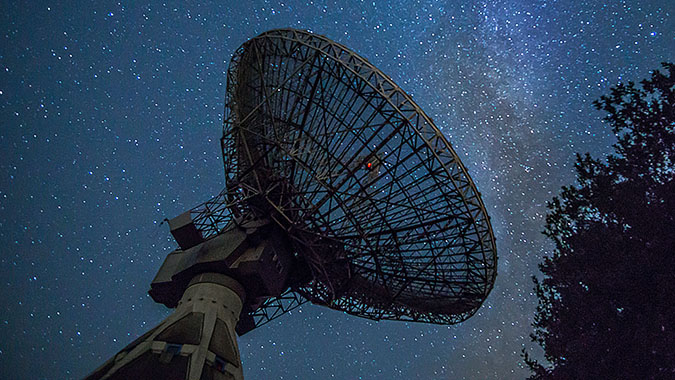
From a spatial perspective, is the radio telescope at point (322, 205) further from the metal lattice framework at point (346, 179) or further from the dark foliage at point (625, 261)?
the dark foliage at point (625, 261)

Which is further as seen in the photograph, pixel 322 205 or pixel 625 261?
pixel 322 205

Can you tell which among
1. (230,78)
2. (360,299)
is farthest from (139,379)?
(230,78)

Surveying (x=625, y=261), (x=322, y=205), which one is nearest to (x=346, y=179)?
(x=322, y=205)

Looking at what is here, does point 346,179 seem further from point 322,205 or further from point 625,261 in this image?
point 625,261

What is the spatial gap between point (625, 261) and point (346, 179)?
7.71 m

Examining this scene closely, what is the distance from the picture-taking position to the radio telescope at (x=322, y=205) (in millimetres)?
13078

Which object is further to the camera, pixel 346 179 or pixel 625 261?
pixel 346 179

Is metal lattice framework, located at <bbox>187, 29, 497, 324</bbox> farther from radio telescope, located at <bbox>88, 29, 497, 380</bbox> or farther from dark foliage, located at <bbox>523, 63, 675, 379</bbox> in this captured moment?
dark foliage, located at <bbox>523, 63, 675, 379</bbox>

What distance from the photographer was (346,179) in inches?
541

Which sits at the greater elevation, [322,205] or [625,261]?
[322,205]

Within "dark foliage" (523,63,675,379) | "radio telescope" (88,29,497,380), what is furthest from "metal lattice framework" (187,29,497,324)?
"dark foliage" (523,63,675,379)

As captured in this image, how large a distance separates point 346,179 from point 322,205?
113 cm

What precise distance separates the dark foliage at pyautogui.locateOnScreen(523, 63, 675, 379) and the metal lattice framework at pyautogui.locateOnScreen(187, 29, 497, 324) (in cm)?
289

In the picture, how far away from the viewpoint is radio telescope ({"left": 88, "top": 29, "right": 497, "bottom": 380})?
13078 mm
